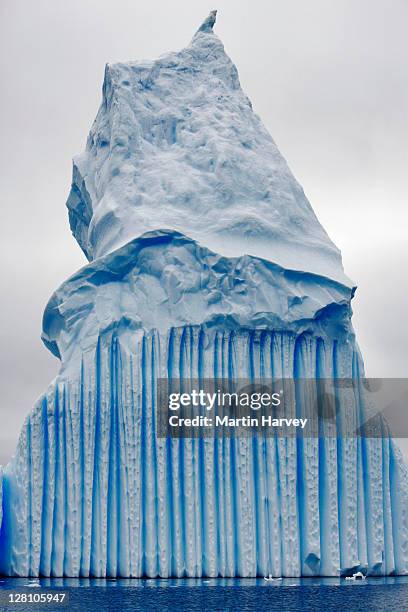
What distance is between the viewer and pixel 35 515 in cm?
1803

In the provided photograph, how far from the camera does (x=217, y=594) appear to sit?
1584 cm

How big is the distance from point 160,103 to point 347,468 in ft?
28.2

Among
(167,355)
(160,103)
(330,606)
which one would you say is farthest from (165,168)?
(330,606)

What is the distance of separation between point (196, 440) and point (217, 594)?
10.2ft

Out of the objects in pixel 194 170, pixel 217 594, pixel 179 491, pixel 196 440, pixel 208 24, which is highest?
pixel 208 24

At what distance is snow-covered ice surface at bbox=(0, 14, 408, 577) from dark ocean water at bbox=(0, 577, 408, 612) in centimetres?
63

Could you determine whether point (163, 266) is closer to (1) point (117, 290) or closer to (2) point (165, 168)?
(1) point (117, 290)

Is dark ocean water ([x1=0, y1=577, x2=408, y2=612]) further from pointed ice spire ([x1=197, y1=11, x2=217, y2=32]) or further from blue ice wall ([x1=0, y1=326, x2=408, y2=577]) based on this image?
pointed ice spire ([x1=197, y1=11, x2=217, y2=32])

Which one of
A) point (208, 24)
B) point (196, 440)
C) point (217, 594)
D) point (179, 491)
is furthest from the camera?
point (208, 24)

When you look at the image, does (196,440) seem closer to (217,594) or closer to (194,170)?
(217,594)

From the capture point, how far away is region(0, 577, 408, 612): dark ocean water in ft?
47.9

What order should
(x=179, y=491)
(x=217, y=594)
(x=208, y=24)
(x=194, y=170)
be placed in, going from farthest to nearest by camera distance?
1. (x=208, y=24)
2. (x=194, y=170)
3. (x=179, y=491)
4. (x=217, y=594)

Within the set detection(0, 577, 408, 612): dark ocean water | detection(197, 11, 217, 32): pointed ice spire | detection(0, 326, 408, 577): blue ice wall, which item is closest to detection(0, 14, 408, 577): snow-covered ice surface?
detection(0, 326, 408, 577): blue ice wall

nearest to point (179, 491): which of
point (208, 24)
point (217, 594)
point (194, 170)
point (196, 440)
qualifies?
point (196, 440)
